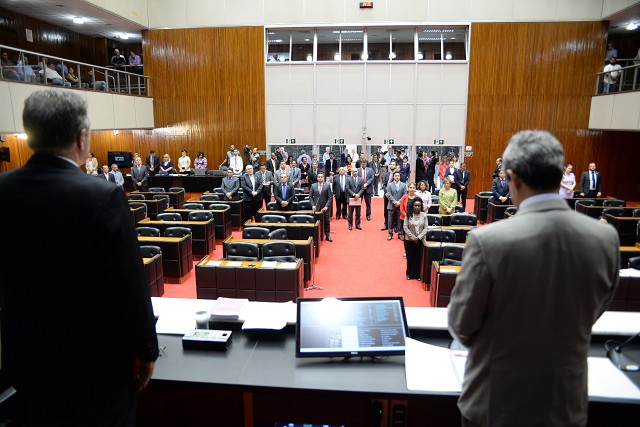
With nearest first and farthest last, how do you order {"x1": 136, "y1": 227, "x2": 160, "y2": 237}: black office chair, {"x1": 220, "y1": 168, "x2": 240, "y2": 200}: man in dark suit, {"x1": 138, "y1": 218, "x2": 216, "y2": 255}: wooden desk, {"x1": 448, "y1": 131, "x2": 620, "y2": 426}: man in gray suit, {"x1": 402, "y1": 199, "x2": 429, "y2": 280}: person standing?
{"x1": 448, "y1": 131, "x2": 620, "y2": 426}: man in gray suit
{"x1": 402, "y1": 199, "x2": 429, "y2": 280}: person standing
{"x1": 136, "y1": 227, "x2": 160, "y2": 237}: black office chair
{"x1": 138, "y1": 218, "x2": 216, "y2": 255}: wooden desk
{"x1": 220, "y1": 168, "x2": 240, "y2": 200}: man in dark suit

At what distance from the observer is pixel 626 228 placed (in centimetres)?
889

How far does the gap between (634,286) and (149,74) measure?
17126 millimetres

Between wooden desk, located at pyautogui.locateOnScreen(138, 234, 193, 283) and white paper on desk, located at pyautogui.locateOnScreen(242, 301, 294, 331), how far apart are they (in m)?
5.07

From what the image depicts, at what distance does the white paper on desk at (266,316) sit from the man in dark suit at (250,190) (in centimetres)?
829

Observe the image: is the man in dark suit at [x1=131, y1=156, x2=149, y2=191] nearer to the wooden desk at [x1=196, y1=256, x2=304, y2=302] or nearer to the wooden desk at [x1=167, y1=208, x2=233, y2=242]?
the wooden desk at [x1=167, y1=208, x2=233, y2=242]

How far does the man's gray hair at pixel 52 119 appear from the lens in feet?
4.60

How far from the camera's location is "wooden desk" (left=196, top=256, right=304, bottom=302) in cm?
622

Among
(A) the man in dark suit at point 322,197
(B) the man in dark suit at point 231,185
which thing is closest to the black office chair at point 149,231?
(B) the man in dark suit at point 231,185

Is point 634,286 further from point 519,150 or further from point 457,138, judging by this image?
point 457,138

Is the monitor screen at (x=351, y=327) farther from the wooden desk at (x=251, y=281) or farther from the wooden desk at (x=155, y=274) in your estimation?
the wooden desk at (x=155, y=274)

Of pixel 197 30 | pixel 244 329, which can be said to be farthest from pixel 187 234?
pixel 197 30

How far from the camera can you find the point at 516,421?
147 cm

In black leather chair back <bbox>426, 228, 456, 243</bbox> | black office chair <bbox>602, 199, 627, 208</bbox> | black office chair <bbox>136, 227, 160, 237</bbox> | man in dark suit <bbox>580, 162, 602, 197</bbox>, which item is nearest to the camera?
black leather chair back <bbox>426, 228, 456, 243</bbox>

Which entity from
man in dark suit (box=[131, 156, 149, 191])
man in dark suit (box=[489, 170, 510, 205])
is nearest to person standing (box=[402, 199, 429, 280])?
man in dark suit (box=[489, 170, 510, 205])
